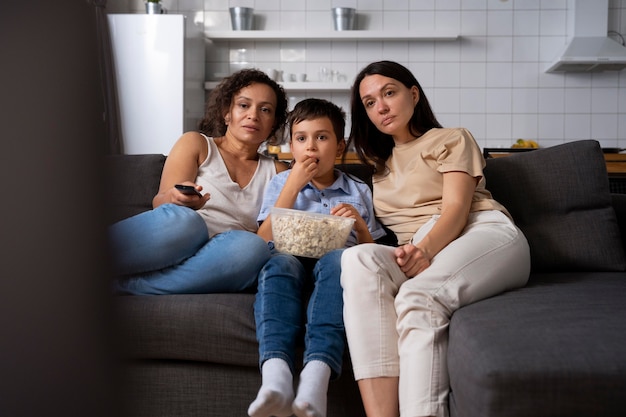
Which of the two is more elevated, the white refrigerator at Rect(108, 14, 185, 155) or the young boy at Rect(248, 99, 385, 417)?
the white refrigerator at Rect(108, 14, 185, 155)

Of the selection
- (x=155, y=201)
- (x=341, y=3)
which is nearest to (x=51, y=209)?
(x=155, y=201)

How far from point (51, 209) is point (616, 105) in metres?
5.08

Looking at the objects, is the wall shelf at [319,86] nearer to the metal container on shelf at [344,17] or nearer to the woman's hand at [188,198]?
the metal container on shelf at [344,17]

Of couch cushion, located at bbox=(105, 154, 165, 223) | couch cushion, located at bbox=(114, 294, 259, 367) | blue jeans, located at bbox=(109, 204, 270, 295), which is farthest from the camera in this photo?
couch cushion, located at bbox=(105, 154, 165, 223)

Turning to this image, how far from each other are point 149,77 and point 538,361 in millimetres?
3741

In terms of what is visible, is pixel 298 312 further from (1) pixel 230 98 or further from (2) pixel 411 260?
(1) pixel 230 98

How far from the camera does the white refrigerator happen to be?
4438 mm

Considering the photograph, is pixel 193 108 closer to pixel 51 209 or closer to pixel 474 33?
pixel 474 33

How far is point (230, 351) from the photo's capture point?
158 centimetres

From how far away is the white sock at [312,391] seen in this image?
4.27ft

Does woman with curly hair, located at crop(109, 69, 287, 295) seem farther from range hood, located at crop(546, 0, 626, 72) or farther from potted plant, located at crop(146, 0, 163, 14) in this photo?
range hood, located at crop(546, 0, 626, 72)

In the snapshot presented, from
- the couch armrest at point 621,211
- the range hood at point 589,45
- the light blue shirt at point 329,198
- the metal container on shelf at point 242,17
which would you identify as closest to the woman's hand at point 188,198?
the light blue shirt at point 329,198

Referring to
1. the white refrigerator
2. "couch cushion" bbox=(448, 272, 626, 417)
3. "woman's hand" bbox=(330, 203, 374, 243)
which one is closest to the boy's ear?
"woman's hand" bbox=(330, 203, 374, 243)

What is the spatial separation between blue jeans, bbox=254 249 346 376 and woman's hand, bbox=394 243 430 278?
5.9 inches
